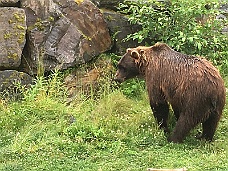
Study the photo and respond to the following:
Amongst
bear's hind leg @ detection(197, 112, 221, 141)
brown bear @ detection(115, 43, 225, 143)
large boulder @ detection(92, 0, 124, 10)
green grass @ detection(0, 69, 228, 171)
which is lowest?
green grass @ detection(0, 69, 228, 171)

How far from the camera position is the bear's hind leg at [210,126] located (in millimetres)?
7719

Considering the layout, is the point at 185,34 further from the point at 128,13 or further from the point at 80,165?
the point at 80,165

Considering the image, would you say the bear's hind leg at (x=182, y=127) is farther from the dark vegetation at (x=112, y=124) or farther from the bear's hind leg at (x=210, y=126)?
the bear's hind leg at (x=210, y=126)

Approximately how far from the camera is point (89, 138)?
25.1 feet

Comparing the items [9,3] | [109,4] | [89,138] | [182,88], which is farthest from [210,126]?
[9,3]

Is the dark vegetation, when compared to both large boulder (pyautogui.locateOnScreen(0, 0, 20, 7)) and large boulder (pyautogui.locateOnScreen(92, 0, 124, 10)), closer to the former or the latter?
large boulder (pyautogui.locateOnScreen(92, 0, 124, 10))

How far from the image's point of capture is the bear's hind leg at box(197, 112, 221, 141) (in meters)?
7.72

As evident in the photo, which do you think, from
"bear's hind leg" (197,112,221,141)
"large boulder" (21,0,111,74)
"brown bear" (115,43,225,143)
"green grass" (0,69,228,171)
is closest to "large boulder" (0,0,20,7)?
"large boulder" (21,0,111,74)

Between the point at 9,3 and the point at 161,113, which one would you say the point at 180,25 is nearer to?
the point at 161,113

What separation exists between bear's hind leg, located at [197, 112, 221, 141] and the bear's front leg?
64 cm

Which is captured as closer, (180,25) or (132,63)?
(132,63)

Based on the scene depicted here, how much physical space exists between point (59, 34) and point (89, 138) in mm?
3222

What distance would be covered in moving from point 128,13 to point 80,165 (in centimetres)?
531

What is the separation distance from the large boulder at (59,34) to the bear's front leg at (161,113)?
2664 millimetres
